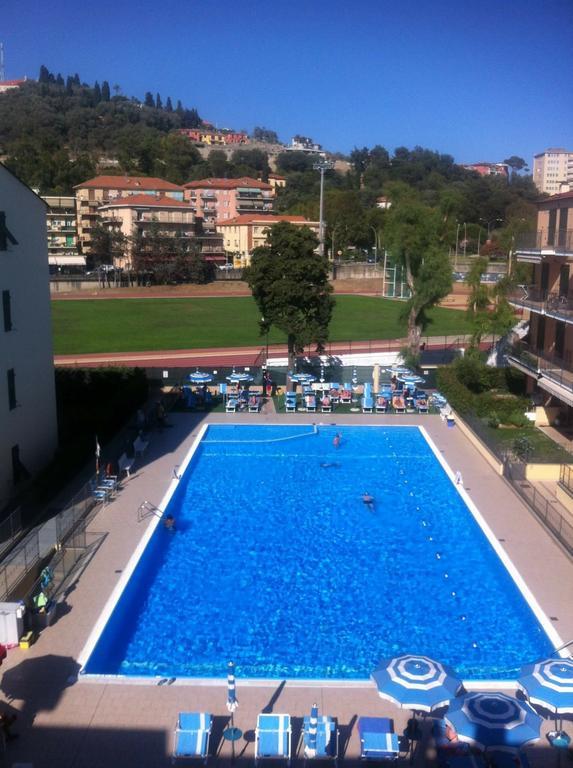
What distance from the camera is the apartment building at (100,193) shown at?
97500mm

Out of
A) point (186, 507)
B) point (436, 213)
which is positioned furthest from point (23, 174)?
point (186, 507)

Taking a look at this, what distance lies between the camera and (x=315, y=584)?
15531 millimetres

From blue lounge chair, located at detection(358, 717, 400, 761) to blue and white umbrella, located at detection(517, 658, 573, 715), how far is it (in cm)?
186

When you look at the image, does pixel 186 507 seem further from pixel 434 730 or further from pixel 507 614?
pixel 434 730

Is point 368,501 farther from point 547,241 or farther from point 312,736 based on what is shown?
point 547,241

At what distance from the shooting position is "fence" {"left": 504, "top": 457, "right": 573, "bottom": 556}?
16.6 m

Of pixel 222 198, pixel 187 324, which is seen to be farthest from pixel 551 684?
pixel 222 198

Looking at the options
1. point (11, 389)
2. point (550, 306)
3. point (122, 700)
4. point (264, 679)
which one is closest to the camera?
point (122, 700)

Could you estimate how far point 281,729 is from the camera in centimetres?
953

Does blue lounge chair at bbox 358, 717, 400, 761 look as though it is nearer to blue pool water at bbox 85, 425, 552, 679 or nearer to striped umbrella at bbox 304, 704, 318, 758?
striped umbrella at bbox 304, 704, 318, 758

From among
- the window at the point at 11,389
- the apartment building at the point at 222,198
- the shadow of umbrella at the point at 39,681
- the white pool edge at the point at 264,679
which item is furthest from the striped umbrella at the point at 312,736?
the apartment building at the point at 222,198

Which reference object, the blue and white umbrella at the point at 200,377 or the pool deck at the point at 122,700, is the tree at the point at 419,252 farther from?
the pool deck at the point at 122,700

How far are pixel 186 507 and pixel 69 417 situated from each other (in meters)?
7.28

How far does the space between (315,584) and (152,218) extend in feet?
269
